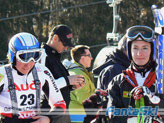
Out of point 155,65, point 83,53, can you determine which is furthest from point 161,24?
point 83,53

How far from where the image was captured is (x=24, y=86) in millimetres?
3984

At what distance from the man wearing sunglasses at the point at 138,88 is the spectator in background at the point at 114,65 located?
0.94m

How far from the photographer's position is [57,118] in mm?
4000

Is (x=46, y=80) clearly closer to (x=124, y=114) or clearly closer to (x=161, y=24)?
(x=124, y=114)

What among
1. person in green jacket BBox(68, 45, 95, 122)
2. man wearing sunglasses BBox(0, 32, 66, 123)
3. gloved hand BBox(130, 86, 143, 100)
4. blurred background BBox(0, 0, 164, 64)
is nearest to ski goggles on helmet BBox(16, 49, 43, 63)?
man wearing sunglasses BBox(0, 32, 66, 123)

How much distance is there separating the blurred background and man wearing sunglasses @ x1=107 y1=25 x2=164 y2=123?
1808 cm

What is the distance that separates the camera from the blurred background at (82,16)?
883 inches

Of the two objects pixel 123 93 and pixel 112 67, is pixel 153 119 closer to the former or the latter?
pixel 123 93

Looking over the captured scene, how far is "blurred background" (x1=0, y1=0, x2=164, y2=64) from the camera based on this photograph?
22.4m

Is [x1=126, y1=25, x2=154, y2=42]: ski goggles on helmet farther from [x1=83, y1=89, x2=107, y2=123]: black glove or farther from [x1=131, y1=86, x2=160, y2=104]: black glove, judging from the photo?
[x1=83, y1=89, x2=107, y2=123]: black glove

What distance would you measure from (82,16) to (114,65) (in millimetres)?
18026

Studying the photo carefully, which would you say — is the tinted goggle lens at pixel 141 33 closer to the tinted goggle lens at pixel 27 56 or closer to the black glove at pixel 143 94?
the black glove at pixel 143 94

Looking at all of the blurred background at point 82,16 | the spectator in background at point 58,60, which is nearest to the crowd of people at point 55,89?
the spectator in background at point 58,60

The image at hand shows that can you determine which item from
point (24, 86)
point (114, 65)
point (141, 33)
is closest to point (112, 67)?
point (114, 65)
